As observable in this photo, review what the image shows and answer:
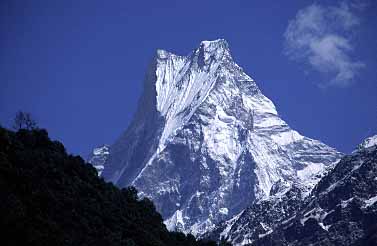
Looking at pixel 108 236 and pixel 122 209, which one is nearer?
pixel 108 236

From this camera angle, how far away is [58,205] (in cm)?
16600

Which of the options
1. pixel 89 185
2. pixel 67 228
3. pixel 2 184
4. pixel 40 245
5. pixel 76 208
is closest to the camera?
pixel 40 245

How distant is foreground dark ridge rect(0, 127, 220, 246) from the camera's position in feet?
447

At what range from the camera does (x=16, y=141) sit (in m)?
188

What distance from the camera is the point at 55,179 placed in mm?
178875

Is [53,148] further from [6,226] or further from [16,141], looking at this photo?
[6,226]

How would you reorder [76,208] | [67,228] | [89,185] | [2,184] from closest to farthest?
1. [2,184]
2. [67,228]
3. [76,208]
4. [89,185]

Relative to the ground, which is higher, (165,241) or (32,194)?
(165,241)

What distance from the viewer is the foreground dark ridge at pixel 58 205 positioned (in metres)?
136

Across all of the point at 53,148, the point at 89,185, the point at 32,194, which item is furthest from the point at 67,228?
the point at 53,148

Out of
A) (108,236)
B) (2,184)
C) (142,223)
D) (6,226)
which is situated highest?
(142,223)

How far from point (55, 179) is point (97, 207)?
364 inches

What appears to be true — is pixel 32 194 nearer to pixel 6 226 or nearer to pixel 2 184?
pixel 2 184

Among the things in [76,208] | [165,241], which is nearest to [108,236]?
[76,208]
